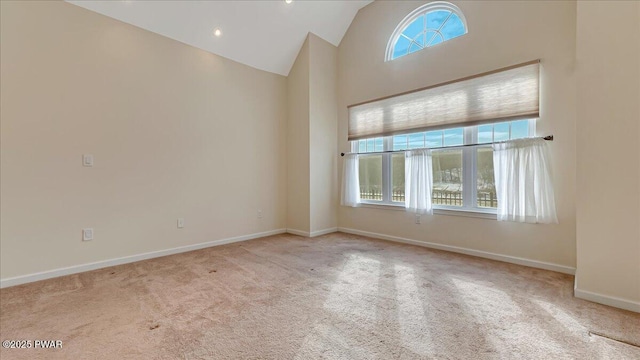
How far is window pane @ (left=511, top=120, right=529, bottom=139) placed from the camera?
3121mm

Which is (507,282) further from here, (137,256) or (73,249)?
(73,249)

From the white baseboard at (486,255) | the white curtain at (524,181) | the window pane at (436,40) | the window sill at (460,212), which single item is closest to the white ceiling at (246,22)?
the window pane at (436,40)

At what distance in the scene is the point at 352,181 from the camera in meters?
4.75

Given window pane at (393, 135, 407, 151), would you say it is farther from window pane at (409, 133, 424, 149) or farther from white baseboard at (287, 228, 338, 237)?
white baseboard at (287, 228, 338, 237)

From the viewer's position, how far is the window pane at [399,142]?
167 inches

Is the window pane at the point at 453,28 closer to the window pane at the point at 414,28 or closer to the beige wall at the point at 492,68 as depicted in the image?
the beige wall at the point at 492,68

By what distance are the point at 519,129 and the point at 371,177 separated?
2.19 m

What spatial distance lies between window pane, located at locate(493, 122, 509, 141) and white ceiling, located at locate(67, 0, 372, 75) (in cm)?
297

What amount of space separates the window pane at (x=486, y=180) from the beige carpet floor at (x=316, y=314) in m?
0.74

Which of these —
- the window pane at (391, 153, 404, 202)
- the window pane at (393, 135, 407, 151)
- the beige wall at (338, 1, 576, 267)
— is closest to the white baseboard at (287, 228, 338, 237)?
the beige wall at (338, 1, 576, 267)

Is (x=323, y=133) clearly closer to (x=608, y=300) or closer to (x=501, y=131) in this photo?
(x=501, y=131)

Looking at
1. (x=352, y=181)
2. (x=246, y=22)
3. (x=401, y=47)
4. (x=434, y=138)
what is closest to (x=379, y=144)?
(x=352, y=181)

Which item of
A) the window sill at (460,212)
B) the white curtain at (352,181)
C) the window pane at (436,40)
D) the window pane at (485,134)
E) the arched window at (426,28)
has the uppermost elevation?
the arched window at (426,28)

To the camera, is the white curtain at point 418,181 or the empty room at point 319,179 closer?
the empty room at point 319,179
